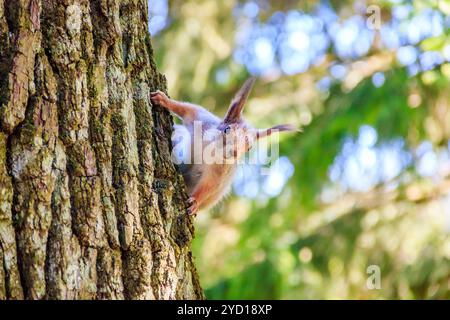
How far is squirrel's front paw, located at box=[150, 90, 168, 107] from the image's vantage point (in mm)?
2599

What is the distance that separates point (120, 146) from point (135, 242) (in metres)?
0.31

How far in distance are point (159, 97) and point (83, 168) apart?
506mm

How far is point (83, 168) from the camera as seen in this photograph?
7.25 feet

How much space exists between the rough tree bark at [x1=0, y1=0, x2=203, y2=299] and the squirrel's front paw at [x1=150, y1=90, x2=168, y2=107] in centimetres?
5

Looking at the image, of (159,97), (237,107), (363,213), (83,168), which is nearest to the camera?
(83,168)

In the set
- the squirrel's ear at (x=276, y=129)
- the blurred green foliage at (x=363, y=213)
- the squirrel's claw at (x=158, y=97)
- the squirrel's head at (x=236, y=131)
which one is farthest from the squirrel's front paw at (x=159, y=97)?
the blurred green foliage at (x=363, y=213)

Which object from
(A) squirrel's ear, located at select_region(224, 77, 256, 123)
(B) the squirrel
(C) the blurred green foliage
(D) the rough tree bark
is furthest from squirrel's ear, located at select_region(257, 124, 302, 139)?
(C) the blurred green foliage

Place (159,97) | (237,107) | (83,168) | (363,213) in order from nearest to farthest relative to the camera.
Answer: (83,168) → (159,97) → (237,107) → (363,213)

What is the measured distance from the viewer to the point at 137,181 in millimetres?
2320

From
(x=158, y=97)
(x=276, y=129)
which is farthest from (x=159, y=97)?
(x=276, y=129)

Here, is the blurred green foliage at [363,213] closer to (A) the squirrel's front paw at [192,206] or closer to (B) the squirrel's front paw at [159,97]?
(A) the squirrel's front paw at [192,206]

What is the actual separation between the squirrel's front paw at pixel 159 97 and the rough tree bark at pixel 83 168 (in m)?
0.05

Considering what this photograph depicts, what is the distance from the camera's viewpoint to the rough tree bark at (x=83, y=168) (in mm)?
2057

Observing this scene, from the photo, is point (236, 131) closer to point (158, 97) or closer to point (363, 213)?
point (158, 97)
